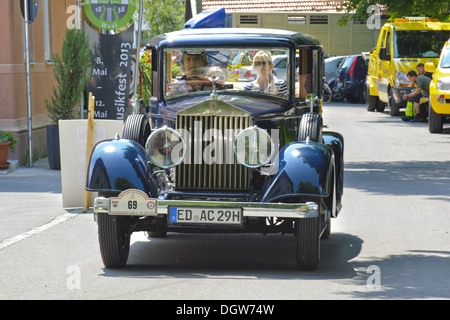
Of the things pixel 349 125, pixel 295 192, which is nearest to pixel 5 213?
pixel 295 192

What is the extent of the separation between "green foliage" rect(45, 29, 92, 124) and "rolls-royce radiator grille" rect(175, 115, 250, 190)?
330 inches

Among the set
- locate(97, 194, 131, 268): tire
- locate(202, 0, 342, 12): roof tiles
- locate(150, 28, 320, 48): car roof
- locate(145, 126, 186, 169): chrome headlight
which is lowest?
locate(97, 194, 131, 268): tire

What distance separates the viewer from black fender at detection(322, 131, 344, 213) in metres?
8.92

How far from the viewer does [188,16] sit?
121 feet

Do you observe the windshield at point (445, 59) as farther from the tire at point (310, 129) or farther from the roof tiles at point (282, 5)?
the roof tiles at point (282, 5)

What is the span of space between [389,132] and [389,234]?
13.2 metres

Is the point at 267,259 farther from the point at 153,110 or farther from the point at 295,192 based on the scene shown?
the point at 153,110

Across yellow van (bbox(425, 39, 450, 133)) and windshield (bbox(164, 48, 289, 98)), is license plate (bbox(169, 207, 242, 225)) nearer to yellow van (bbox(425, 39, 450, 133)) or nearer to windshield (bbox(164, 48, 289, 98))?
windshield (bbox(164, 48, 289, 98))

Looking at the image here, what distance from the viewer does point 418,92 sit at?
81.5 ft

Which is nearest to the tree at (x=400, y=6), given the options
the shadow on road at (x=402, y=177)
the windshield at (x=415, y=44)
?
the windshield at (x=415, y=44)

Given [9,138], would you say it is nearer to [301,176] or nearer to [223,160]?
[223,160]

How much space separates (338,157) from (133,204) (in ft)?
8.74

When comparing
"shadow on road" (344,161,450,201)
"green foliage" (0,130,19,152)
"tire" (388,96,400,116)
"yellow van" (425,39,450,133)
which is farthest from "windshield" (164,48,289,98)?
"tire" (388,96,400,116)

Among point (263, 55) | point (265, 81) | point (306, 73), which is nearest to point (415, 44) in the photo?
point (306, 73)
